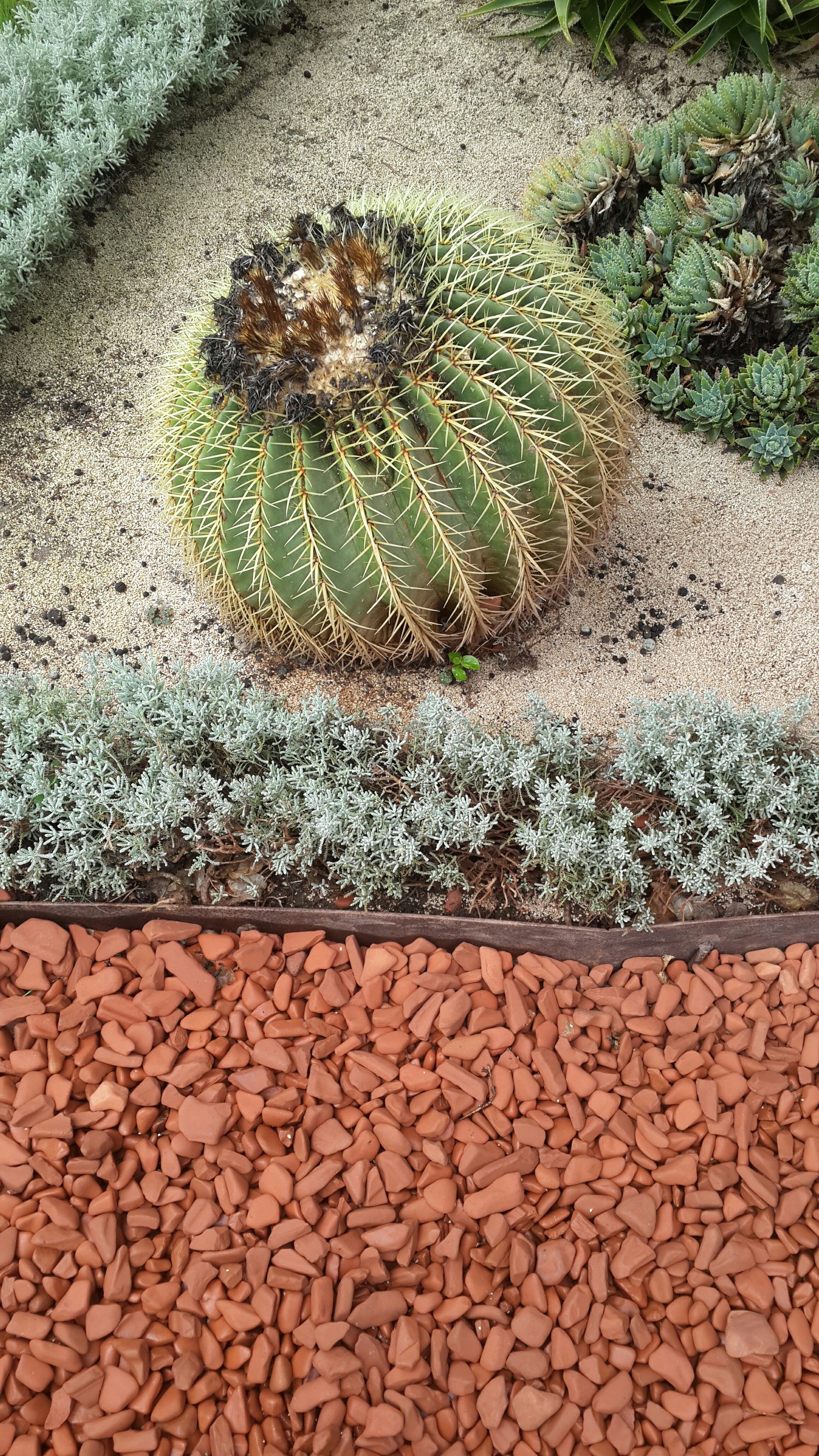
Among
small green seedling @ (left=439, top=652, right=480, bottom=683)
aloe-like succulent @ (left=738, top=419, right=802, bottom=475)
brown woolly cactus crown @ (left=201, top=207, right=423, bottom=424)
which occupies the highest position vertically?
brown woolly cactus crown @ (left=201, top=207, right=423, bottom=424)

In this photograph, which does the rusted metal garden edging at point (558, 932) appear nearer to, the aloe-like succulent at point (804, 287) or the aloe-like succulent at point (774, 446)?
the aloe-like succulent at point (774, 446)

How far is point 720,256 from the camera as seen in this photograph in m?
3.53

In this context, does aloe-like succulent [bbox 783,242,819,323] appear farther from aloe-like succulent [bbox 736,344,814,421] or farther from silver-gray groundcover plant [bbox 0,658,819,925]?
silver-gray groundcover plant [bbox 0,658,819,925]

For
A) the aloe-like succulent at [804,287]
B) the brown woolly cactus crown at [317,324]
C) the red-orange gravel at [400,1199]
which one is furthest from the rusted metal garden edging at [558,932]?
the aloe-like succulent at [804,287]

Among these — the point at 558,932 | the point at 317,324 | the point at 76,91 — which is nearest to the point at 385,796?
the point at 558,932

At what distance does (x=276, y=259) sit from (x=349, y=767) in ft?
4.19

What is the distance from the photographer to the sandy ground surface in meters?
3.18

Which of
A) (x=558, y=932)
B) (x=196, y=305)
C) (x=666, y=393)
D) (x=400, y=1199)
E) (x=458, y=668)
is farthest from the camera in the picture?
(x=196, y=305)

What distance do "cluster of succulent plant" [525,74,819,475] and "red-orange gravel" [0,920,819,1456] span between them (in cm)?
193

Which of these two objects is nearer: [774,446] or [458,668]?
[458,668]

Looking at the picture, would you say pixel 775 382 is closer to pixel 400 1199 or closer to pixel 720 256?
pixel 720 256

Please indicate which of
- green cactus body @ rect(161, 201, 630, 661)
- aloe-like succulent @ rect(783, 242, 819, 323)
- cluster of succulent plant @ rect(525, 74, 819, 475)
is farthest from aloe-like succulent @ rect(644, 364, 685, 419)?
green cactus body @ rect(161, 201, 630, 661)

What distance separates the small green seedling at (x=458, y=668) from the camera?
3076mm

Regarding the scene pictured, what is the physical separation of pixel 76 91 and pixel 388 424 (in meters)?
2.68
